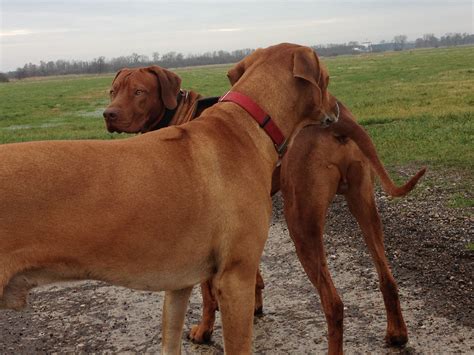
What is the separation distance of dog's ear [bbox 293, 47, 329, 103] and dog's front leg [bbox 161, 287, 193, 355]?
1467 millimetres

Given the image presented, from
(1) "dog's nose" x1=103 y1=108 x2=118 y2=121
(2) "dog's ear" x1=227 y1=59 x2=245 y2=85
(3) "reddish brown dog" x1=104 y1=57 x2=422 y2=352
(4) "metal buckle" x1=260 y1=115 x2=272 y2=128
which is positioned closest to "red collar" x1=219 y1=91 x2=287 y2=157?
(4) "metal buckle" x1=260 y1=115 x2=272 y2=128

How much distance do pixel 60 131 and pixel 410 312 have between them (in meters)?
18.5

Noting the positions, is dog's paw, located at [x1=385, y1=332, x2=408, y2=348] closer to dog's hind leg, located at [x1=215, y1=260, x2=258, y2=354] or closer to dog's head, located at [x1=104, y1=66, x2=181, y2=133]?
dog's hind leg, located at [x1=215, y1=260, x2=258, y2=354]

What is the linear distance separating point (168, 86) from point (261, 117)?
1.90m

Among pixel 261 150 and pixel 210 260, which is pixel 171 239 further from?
pixel 261 150

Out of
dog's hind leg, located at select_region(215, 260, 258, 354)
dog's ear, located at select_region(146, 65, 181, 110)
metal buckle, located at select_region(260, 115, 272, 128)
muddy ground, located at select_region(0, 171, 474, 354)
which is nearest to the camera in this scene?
dog's hind leg, located at select_region(215, 260, 258, 354)

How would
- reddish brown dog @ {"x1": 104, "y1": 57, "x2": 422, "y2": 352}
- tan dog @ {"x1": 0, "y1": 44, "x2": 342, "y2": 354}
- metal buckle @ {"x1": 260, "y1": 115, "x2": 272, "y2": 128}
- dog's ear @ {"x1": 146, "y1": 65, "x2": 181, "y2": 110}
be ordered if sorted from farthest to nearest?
1. dog's ear @ {"x1": 146, "y1": 65, "x2": 181, "y2": 110}
2. reddish brown dog @ {"x1": 104, "y1": 57, "x2": 422, "y2": 352}
3. metal buckle @ {"x1": 260, "y1": 115, "x2": 272, "y2": 128}
4. tan dog @ {"x1": 0, "y1": 44, "x2": 342, "y2": 354}

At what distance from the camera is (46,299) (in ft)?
18.4

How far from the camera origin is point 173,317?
12.5 feet

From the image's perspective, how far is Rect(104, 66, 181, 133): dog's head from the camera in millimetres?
5180

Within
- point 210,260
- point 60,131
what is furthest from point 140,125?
point 60,131

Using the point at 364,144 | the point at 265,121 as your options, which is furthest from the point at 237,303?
the point at 364,144

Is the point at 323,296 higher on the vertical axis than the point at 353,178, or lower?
lower

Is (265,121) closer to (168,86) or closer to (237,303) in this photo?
(237,303)
